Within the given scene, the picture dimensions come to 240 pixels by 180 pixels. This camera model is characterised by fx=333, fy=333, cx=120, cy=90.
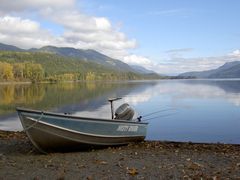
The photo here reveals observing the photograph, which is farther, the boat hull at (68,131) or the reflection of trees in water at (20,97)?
the reflection of trees in water at (20,97)

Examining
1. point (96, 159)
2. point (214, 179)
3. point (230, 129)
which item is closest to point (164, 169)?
point (214, 179)

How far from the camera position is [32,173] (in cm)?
1002

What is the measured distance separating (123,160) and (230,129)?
47.7ft

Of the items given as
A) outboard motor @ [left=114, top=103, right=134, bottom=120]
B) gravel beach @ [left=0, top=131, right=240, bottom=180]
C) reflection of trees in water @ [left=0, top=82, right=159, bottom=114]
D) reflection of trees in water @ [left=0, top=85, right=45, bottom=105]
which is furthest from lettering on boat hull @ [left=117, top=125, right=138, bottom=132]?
reflection of trees in water @ [left=0, top=85, right=45, bottom=105]

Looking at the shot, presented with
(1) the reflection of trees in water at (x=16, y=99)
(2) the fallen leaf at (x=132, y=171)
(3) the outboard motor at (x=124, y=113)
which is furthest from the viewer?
(1) the reflection of trees in water at (x=16, y=99)

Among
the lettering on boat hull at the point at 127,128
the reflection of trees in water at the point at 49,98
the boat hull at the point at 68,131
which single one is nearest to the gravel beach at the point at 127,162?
the boat hull at the point at 68,131

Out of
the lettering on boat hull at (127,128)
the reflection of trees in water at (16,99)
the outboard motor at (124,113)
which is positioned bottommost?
the reflection of trees in water at (16,99)

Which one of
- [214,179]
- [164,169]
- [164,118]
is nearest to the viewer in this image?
[214,179]

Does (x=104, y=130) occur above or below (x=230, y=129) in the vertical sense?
above

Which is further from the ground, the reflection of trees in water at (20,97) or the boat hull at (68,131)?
the boat hull at (68,131)

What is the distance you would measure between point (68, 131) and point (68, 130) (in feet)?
0.14

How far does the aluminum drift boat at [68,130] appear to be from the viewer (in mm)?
12391

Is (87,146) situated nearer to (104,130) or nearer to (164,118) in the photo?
(104,130)

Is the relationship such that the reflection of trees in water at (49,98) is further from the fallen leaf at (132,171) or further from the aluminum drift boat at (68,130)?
the fallen leaf at (132,171)
